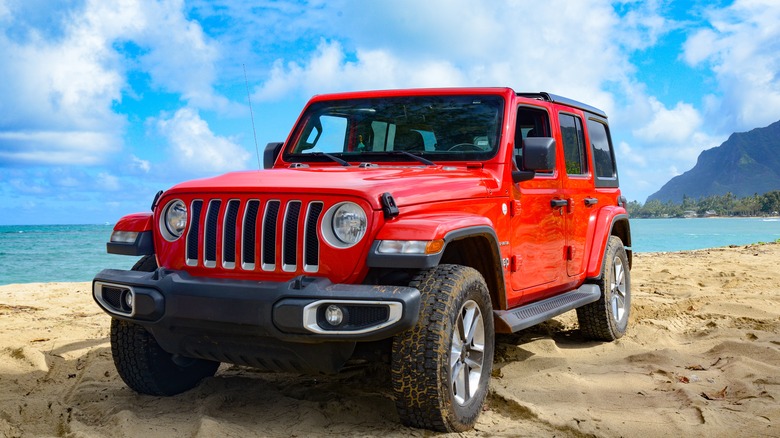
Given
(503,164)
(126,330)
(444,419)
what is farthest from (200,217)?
(503,164)

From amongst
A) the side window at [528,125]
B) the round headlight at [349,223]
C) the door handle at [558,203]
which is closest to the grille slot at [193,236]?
the round headlight at [349,223]

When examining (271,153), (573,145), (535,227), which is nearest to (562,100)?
(573,145)

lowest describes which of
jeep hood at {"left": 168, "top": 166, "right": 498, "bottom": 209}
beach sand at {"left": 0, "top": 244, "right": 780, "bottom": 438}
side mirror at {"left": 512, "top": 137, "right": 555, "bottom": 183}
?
beach sand at {"left": 0, "top": 244, "right": 780, "bottom": 438}

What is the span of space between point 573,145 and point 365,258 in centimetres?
316

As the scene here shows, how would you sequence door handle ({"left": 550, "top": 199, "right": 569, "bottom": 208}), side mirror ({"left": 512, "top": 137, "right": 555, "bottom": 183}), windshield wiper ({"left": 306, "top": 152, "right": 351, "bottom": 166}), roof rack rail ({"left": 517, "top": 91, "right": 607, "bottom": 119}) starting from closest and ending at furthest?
side mirror ({"left": 512, "top": 137, "right": 555, "bottom": 183}) < windshield wiper ({"left": 306, "top": 152, "right": 351, "bottom": 166}) < door handle ({"left": 550, "top": 199, "right": 569, "bottom": 208}) < roof rack rail ({"left": 517, "top": 91, "right": 607, "bottom": 119})

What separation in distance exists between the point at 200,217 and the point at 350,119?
1.74 m

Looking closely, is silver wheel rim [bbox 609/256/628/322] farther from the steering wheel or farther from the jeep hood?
the jeep hood

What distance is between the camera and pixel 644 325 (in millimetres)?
6906

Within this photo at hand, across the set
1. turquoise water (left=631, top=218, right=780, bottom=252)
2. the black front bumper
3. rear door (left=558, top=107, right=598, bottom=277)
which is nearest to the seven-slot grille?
the black front bumper

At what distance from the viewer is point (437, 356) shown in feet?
10.8

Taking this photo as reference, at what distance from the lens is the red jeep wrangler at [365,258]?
10.8 feet

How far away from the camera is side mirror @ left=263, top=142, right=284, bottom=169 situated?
5.23 metres

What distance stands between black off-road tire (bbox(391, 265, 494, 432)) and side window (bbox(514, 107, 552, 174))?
1.56 metres

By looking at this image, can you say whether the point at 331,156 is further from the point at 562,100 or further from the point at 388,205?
the point at 562,100
